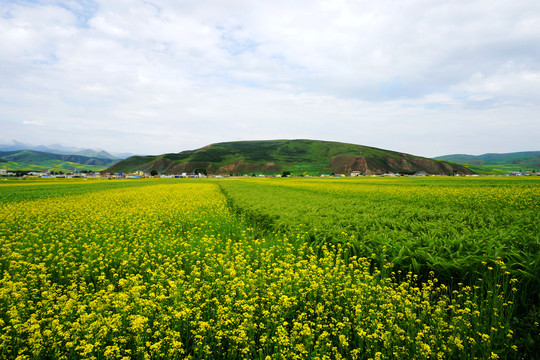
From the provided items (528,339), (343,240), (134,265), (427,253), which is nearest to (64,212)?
(134,265)

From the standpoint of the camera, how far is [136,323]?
354 cm

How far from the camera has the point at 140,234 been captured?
10.2 meters

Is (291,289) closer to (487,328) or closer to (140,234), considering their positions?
(487,328)

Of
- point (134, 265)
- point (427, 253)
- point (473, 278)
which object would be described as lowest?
point (134, 265)

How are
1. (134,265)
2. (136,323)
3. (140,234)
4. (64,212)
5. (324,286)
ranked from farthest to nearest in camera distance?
(64,212) → (140,234) → (134,265) → (324,286) → (136,323)

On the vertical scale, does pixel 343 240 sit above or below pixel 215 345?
above

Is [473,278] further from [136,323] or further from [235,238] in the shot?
[235,238]

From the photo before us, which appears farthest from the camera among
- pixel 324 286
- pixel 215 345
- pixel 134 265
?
pixel 134 265

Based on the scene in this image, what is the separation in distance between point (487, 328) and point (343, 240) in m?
3.86

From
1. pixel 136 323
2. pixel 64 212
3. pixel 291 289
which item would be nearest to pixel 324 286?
pixel 291 289

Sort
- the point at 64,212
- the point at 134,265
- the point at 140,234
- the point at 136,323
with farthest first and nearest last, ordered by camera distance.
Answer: the point at 64,212 → the point at 140,234 → the point at 134,265 → the point at 136,323

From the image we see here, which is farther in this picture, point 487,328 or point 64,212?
point 64,212

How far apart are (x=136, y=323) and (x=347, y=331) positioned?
3.24 meters

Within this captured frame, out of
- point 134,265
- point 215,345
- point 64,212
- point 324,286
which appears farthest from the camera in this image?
point 64,212
